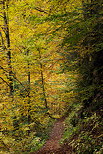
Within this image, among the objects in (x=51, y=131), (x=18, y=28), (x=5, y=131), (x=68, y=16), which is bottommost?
(x=51, y=131)

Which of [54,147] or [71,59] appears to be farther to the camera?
[54,147]

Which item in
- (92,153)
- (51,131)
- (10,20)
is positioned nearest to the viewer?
(92,153)

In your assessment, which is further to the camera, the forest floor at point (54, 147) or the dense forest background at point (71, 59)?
the forest floor at point (54, 147)

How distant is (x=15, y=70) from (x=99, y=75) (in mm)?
4799

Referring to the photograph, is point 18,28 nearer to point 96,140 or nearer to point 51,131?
point 96,140

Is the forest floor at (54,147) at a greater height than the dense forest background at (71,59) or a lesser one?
lesser

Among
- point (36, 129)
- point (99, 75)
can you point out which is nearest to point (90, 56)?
point (99, 75)

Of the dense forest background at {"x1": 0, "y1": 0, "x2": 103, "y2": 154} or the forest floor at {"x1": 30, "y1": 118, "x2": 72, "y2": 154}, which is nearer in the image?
the dense forest background at {"x1": 0, "y1": 0, "x2": 103, "y2": 154}

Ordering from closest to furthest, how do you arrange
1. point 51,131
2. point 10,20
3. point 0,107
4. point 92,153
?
point 92,153 < point 0,107 < point 10,20 < point 51,131

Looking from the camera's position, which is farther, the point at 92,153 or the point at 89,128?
the point at 89,128

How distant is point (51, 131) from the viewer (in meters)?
12.5

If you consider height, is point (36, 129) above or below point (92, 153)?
below

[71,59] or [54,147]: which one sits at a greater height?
[71,59]

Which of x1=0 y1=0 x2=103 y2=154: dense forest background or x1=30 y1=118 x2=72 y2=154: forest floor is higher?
x1=0 y1=0 x2=103 y2=154: dense forest background
